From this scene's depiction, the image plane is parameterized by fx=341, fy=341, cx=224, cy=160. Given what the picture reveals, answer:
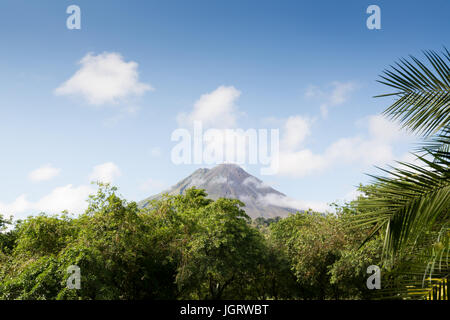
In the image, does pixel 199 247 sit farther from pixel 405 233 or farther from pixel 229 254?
pixel 405 233

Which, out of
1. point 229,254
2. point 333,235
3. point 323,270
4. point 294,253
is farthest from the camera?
point 294,253

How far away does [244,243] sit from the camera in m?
18.4

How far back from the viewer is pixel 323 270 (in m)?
20.4

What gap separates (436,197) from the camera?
345 cm

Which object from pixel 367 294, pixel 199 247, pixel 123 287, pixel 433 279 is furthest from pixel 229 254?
pixel 433 279

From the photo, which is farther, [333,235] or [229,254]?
[333,235]

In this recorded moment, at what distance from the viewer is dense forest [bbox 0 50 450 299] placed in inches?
142

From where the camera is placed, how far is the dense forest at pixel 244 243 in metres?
3.60

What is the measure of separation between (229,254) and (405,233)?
46.1 ft

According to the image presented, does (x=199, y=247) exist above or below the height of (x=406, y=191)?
below

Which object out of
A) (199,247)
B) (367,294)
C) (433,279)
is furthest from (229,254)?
(433,279)
